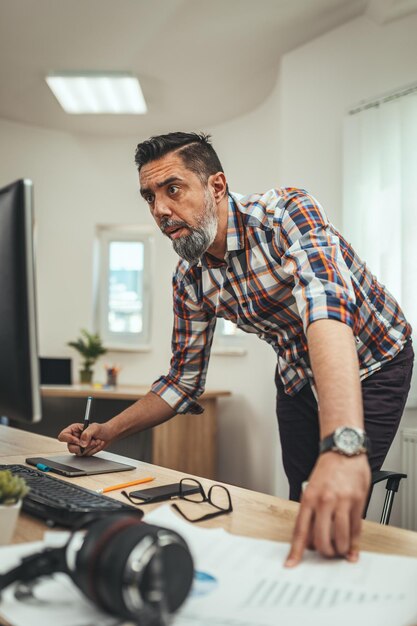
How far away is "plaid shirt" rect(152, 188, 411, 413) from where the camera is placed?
1.30 metres

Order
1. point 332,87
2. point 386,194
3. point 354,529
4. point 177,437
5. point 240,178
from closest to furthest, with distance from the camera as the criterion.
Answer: point 354,529 → point 386,194 → point 332,87 → point 177,437 → point 240,178

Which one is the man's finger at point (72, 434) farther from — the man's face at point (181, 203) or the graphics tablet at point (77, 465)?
the man's face at point (181, 203)

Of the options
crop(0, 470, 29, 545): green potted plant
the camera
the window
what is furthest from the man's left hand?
the window

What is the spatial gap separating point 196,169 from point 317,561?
102 centimetres

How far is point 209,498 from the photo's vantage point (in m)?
0.99

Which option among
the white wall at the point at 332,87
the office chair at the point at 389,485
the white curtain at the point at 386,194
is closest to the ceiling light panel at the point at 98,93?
the white wall at the point at 332,87

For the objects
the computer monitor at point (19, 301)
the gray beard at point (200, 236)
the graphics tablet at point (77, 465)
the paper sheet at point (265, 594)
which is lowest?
the graphics tablet at point (77, 465)

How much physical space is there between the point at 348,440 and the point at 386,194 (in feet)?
6.91

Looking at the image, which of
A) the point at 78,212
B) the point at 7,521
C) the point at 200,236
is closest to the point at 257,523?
the point at 7,521

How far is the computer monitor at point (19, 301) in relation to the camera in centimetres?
82

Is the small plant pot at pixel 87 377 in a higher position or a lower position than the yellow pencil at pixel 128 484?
higher

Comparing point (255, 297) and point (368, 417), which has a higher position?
point (255, 297)

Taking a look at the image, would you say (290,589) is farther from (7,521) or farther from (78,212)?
(78,212)

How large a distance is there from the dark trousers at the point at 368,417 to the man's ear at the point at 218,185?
1.82 ft
